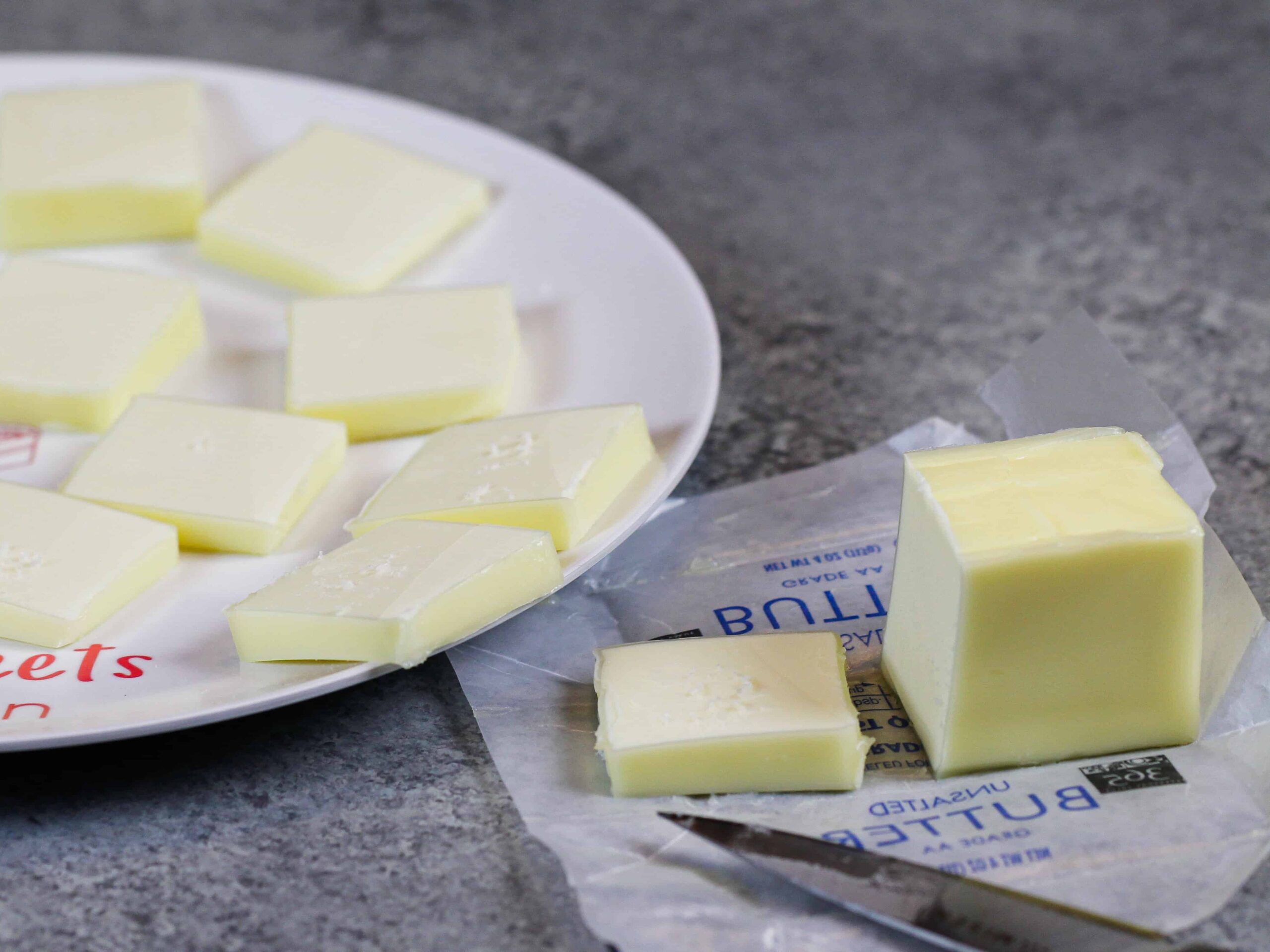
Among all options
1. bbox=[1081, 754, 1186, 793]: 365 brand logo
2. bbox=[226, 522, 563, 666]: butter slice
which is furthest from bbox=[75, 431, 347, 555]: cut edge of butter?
bbox=[1081, 754, 1186, 793]: 365 brand logo

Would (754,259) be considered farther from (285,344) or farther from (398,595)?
(398,595)

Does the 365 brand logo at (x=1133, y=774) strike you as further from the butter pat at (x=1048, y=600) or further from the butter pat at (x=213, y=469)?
the butter pat at (x=213, y=469)

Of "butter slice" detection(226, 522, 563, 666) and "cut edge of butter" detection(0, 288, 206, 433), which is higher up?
"butter slice" detection(226, 522, 563, 666)

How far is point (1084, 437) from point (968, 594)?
0.57 ft

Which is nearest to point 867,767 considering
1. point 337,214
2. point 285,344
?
point 285,344

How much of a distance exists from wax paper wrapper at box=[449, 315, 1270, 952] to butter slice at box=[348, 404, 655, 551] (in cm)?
8

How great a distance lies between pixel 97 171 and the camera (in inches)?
60.2

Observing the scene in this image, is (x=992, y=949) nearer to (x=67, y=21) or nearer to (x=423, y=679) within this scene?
(x=423, y=679)

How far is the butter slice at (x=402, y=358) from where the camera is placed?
50.1 inches

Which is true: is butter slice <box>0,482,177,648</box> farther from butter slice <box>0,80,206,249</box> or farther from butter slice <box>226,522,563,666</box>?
butter slice <box>0,80,206,249</box>

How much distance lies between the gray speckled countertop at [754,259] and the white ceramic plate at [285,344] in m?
0.06

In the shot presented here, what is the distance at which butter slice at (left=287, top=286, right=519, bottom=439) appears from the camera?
1.27 meters

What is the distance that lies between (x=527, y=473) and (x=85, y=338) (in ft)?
→ 1.58

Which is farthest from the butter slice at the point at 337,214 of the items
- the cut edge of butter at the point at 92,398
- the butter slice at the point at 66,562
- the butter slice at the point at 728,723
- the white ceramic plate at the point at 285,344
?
A: the butter slice at the point at 728,723
